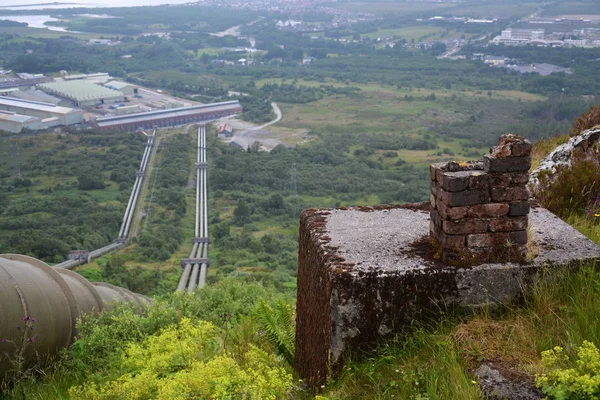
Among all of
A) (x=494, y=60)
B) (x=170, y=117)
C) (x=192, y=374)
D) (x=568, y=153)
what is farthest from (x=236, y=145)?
(x=192, y=374)

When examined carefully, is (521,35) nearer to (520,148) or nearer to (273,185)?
(273,185)

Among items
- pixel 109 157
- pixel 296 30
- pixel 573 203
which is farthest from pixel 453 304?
pixel 296 30

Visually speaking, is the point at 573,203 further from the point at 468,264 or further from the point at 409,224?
Result: the point at 468,264

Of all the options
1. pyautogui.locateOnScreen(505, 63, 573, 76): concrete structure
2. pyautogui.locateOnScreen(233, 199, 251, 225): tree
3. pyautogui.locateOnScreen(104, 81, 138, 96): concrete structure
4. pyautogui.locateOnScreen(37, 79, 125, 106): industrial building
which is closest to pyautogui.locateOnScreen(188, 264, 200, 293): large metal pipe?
pyautogui.locateOnScreen(233, 199, 251, 225): tree

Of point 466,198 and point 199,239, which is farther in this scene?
point 199,239

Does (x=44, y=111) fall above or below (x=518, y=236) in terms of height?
below

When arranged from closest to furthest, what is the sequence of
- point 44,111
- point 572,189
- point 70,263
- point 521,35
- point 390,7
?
point 572,189
point 70,263
point 44,111
point 521,35
point 390,7

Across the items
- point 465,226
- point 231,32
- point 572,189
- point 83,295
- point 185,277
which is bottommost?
point 185,277

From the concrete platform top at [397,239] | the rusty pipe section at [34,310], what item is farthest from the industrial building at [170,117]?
the concrete platform top at [397,239]

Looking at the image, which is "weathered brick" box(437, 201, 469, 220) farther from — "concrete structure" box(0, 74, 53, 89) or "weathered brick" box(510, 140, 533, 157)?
"concrete structure" box(0, 74, 53, 89)
